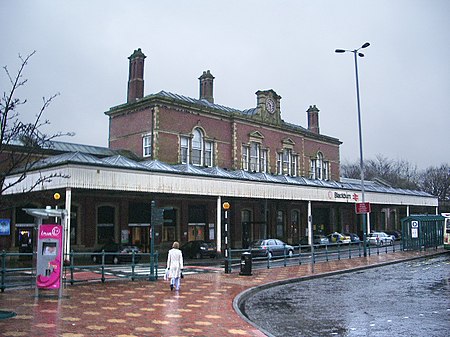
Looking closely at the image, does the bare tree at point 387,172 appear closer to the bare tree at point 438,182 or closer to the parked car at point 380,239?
the bare tree at point 438,182

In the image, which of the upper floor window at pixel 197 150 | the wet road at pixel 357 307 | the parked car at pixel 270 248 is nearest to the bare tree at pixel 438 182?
the upper floor window at pixel 197 150

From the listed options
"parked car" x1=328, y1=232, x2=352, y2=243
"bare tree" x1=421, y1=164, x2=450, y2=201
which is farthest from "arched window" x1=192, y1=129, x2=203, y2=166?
"bare tree" x1=421, y1=164, x2=450, y2=201

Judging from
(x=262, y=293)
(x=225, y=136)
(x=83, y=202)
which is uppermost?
(x=225, y=136)

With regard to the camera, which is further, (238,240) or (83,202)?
(238,240)

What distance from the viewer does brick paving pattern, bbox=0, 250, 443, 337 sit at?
9523mm

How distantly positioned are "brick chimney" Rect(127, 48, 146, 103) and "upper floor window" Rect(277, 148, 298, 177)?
15.4 metres

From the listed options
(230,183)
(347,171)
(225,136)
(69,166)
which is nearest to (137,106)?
(225,136)

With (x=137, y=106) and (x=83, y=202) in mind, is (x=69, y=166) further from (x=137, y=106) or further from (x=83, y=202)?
(x=137, y=106)

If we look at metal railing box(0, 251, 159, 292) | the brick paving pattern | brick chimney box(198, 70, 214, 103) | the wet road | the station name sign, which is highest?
brick chimney box(198, 70, 214, 103)

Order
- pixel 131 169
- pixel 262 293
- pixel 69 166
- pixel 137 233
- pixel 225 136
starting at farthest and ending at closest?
pixel 225 136 < pixel 137 233 < pixel 131 169 < pixel 69 166 < pixel 262 293

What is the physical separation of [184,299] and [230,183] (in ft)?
62.2

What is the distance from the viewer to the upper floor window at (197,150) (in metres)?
39.4

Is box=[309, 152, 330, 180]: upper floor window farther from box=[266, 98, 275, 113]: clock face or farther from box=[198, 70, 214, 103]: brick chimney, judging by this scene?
box=[198, 70, 214, 103]: brick chimney

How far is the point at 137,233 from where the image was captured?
114 ft
